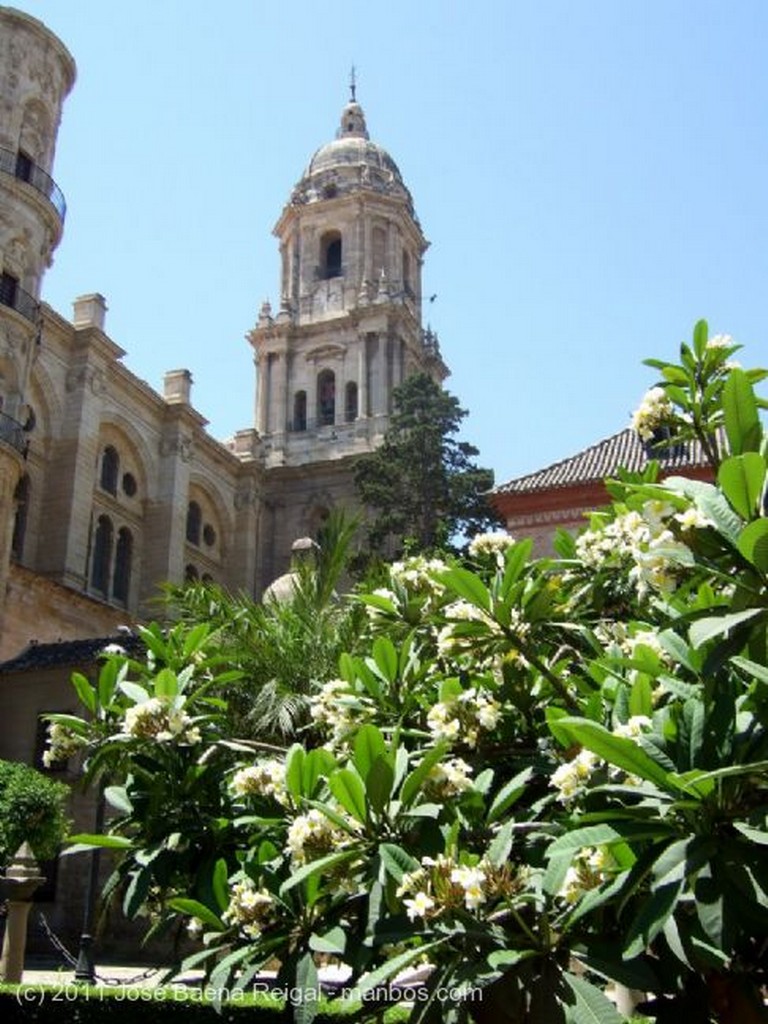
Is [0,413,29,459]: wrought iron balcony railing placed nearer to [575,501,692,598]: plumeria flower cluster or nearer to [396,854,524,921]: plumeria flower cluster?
[575,501,692,598]: plumeria flower cluster

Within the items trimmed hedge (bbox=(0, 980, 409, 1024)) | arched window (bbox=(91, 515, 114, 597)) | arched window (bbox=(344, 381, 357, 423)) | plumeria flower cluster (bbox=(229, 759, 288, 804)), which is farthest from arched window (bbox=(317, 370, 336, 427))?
plumeria flower cluster (bbox=(229, 759, 288, 804))

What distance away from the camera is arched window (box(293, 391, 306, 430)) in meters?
49.1

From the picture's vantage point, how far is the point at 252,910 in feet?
13.3

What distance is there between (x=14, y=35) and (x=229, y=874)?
90.0 ft

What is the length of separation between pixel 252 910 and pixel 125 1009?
5.93 meters

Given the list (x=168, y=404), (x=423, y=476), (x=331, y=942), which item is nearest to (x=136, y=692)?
(x=331, y=942)

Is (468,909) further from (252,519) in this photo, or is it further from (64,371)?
(252,519)

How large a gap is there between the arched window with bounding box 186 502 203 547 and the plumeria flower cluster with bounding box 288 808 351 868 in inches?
1522

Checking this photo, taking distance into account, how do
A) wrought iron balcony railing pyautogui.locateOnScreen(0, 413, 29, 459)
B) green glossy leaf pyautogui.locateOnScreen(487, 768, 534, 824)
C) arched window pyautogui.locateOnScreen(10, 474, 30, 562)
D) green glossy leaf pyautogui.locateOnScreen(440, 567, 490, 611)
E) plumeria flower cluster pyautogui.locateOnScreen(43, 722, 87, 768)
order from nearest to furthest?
green glossy leaf pyautogui.locateOnScreen(487, 768, 534, 824)
green glossy leaf pyautogui.locateOnScreen(440, 567, 490, 611)
plumeria flower cluster pyautogui.locateOnScreen(43, 722, 87, 768)
wrought iron balcony railing pyautogui.locateOnScreen(0, 413, 29, 459)
arched window pyautogui.locateOnScreen(10, 474, 30, 562)

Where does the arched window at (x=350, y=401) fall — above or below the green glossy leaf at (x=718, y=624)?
above

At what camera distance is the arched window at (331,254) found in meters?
52.6

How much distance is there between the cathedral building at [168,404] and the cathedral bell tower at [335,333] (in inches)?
3.7

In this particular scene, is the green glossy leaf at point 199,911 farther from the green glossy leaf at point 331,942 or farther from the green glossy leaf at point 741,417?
the green glossy leaf at point 741,417

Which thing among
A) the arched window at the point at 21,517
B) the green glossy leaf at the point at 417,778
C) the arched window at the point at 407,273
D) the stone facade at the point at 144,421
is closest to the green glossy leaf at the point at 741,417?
the green glossy leaf at the point at 417,778
